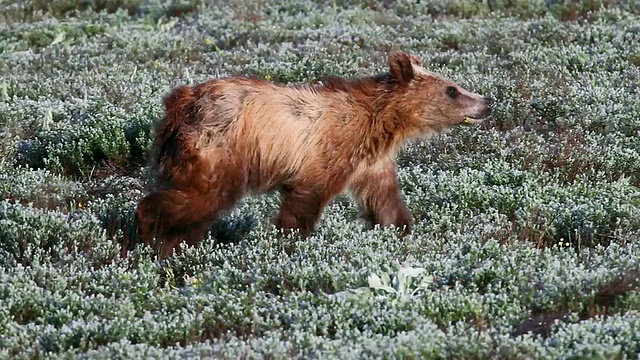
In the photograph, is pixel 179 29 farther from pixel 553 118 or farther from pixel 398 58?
pixel 398 58

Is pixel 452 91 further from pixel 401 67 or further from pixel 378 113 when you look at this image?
pixel 378 113

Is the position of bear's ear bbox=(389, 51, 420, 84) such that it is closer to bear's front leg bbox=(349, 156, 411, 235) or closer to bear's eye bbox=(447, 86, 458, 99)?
bear's eye bbox=(447, 86, 458, 99)

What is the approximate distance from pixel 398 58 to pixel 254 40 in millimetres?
7397

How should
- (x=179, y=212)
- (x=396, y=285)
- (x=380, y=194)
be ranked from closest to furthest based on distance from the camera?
1. (x=396, y=285)
2. (x=179, y=212)
3. (x=380, y=194)

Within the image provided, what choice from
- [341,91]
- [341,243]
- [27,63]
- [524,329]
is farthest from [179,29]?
[524,329]

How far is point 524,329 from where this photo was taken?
548cm

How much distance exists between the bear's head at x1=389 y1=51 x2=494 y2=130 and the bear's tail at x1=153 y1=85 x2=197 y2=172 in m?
1.65

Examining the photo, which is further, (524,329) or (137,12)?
(137,12)

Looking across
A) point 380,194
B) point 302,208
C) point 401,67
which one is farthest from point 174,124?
point 401,67

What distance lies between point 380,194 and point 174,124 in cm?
167

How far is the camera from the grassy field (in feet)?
18.0

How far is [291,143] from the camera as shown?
7.60m

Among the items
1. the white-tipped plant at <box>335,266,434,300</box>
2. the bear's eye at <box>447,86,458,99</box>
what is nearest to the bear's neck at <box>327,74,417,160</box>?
the bear's eye at <box>447,86,458,99</box>

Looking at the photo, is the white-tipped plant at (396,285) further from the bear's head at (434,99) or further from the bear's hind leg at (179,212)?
the bear's head at (434,99)
